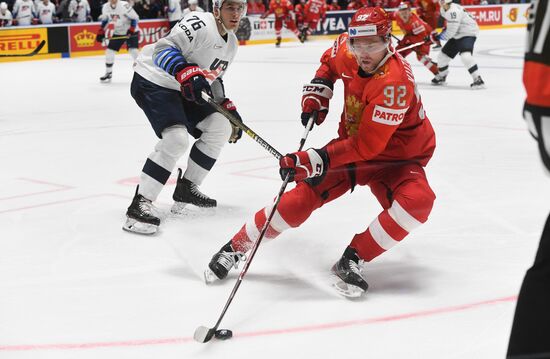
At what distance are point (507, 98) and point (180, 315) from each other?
19.6 ft

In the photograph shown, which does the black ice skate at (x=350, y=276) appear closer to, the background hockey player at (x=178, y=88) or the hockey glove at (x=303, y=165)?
the hockey glove at (x=303, y=165)

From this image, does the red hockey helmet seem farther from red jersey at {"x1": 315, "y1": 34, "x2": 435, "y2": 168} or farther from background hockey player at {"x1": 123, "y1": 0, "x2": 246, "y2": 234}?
background hockey player at {"x1": 123, "y1": 0, "x2": 246, "y2": 234}

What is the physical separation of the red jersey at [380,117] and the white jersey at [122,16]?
326 inches


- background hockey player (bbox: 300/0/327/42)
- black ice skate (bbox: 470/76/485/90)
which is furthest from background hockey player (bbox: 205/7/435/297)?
background hockey player (bbox: 300/0/327/42)

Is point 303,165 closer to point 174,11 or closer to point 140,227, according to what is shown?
point 140,227

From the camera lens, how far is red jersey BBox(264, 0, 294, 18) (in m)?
16.6

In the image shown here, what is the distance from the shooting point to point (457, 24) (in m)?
9.09

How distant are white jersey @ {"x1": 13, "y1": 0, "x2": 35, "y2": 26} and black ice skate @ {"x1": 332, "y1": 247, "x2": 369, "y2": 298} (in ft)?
41.0

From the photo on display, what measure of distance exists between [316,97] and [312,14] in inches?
576

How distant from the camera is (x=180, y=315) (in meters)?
2.63

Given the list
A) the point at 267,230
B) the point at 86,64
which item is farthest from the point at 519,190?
the point at 86,64

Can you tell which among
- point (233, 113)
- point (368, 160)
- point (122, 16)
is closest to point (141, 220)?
point (233, 113)

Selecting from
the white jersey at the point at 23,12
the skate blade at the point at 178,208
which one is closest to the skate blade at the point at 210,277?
the skate blade at the point at 178,208

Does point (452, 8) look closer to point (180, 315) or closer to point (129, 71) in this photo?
point (129, 71)
